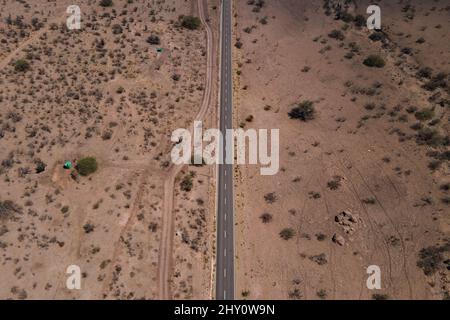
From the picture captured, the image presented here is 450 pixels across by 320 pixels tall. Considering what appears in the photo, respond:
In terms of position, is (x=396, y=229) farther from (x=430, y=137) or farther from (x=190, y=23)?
(x=190, y=23)

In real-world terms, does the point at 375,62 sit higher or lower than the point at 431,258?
higher

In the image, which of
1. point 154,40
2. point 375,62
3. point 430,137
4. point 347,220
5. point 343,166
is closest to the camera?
point 347,220

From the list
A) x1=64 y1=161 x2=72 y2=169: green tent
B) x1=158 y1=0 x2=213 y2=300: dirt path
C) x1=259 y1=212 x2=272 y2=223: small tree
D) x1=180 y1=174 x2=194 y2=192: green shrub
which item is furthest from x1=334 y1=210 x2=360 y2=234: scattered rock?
x1=64 y1=161 x2=72 y2=169: green tent

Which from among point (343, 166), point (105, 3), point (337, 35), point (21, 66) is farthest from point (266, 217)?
point (105, 3)

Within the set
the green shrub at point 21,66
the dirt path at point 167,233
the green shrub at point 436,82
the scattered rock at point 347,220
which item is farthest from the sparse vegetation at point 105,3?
the green shrub at point 436,82

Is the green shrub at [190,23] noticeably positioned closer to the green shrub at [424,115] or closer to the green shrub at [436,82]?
the green shrub at [424,115]

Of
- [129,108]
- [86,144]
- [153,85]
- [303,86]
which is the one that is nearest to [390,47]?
[303,86]
